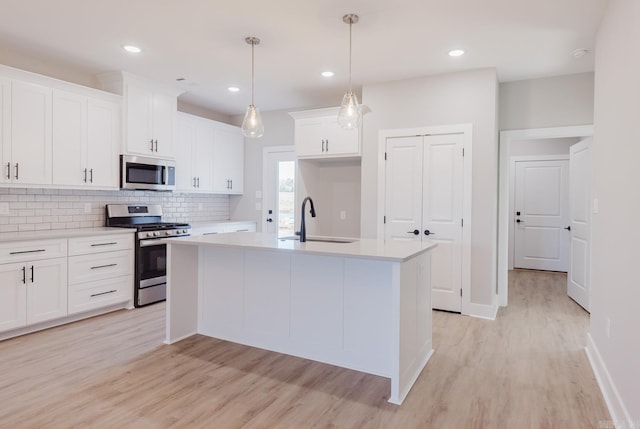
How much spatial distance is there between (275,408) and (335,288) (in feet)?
2.97

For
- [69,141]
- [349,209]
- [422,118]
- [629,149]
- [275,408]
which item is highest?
[422,118]

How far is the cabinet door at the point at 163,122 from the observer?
4820mm

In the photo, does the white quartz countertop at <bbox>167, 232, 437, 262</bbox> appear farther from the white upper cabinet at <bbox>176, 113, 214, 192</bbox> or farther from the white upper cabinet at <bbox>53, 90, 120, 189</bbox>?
the white upper cabinet at <bbox>176, 113, 214, 192</bbox>

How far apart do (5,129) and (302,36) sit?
2798 mm

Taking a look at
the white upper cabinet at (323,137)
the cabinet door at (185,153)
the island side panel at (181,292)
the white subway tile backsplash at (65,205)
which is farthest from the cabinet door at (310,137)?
the island side panel at (181,292)

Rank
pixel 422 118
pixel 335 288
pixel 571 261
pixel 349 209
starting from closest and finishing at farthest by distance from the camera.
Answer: pixel 335 288 → pixel 422 118 → pixel 571 261 → pixel 349 209

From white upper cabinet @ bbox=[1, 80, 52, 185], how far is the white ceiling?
0.46 meters

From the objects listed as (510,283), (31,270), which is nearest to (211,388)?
(31,270)

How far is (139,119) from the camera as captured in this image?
462 cm

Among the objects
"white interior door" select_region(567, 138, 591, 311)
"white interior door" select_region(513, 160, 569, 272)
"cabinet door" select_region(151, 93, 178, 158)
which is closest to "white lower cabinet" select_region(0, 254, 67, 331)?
"cabinet door" select_region(151, 93, 178, 158)

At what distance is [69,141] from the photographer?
401cm

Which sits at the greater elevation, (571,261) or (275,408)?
(571,261)

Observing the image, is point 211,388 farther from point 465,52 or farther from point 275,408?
point 465,52

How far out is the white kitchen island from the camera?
2.60m
